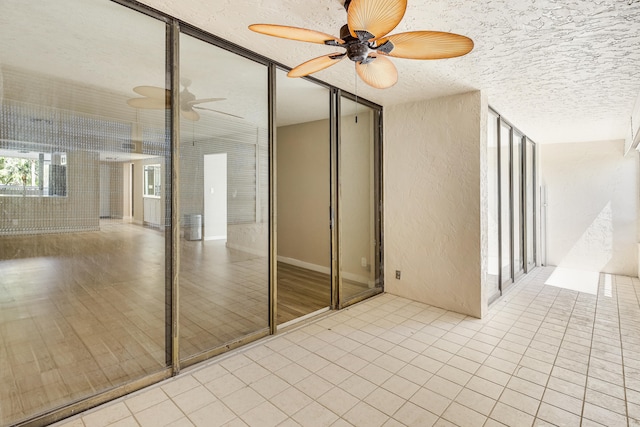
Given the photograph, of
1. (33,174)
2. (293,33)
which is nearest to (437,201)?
(293,33)

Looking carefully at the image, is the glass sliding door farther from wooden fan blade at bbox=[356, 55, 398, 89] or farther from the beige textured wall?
wooden fan blade at bbox=[356, 55, 398, 89]

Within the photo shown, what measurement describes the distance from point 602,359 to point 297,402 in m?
2.47

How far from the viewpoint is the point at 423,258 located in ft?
12.5

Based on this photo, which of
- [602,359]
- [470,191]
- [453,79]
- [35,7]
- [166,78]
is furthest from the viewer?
[470,191]

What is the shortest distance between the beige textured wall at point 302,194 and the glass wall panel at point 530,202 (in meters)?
3.55

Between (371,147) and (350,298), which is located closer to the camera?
(350,298)

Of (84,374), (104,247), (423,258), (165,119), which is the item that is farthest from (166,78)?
(423,258)

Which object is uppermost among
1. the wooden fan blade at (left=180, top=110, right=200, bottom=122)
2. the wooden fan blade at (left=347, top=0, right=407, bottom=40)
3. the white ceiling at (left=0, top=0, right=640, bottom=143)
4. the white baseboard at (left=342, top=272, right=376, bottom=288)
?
the white ceiling at (left=0, top=0, right=640, bottom=143)

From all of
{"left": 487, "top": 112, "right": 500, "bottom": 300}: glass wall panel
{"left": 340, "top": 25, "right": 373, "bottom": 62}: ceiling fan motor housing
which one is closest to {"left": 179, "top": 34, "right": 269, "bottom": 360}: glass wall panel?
{"left": 340, "top": 25, "right": 373, "bottom": 62}: ceiling fan motor housing

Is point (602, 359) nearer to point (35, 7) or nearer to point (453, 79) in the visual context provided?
point (453, 79)

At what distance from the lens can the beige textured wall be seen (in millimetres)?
4914

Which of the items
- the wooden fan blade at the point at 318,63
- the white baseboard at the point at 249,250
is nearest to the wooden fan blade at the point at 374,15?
the wooden fan blade at the point at 318,63

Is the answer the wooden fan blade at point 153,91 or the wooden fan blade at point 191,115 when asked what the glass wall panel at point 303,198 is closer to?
the wooden fan blade at point 191,115

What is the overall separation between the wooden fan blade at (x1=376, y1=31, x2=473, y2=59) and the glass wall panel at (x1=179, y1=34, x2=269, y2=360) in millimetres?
1367
